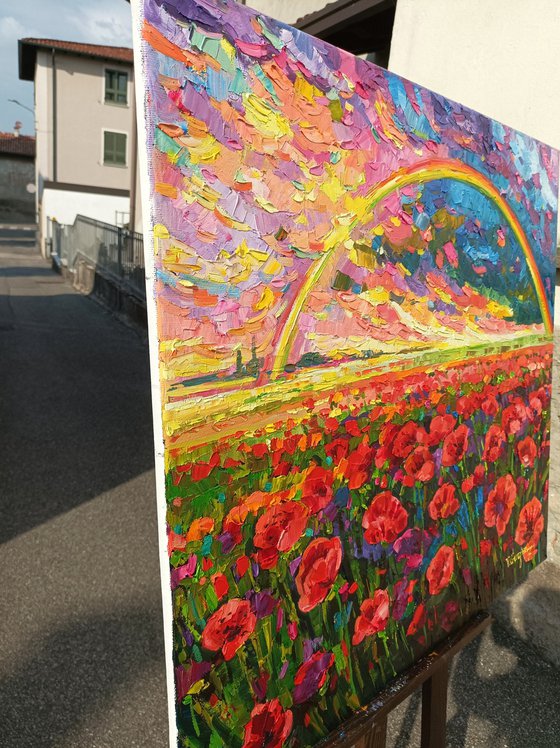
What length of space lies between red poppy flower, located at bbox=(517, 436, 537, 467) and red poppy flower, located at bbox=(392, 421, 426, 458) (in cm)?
53

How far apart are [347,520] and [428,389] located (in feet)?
1.29

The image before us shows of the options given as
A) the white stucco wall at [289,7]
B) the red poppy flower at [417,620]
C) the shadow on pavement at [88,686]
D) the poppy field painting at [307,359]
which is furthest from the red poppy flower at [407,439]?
the white stucco wall at [289,7]

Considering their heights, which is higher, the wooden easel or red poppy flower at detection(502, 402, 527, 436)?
red poppy flower at detection(502, 402, 527, 436)

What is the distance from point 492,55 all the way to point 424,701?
8.85 feet

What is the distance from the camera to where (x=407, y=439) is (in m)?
1.35

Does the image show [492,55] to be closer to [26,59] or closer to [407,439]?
[407,439]

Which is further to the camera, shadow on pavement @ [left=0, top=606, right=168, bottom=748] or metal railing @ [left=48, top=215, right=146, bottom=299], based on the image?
metal railing @ [left=48, top=215, right=146, bottom=299]

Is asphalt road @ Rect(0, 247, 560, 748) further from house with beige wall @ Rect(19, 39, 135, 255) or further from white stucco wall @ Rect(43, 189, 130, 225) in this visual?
house with beige wall @ Rect(19, 39, 135, 255)

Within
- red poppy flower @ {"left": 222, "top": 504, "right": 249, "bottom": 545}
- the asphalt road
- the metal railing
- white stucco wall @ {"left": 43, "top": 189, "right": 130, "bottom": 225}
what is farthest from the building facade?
red poppy flower @ {"left": 222, "top": 504, "right": 249, "bottom": 545}

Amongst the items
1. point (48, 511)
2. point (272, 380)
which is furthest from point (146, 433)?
point (272, 380)

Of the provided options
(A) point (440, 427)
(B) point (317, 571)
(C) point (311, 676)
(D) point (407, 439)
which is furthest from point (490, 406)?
(C) point (311, 676)

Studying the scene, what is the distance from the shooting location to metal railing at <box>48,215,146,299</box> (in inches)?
388

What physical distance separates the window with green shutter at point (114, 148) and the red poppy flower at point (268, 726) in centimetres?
2204

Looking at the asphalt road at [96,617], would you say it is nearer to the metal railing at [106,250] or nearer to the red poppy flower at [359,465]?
the red poppy flower at [359,465]
